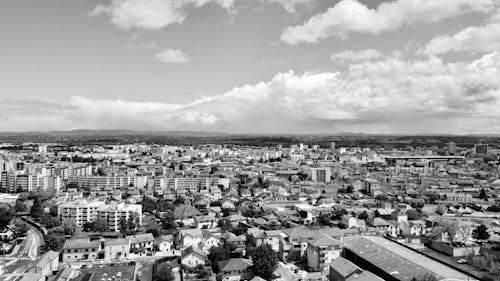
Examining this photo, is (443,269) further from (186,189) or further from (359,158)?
(359,158)

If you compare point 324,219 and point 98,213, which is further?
point 324,219

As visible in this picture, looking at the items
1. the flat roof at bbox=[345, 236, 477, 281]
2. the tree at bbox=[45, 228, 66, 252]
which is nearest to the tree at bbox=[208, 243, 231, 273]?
the flat roof at bbox=[345, 236, 477, 281]

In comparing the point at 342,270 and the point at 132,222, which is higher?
the point at 342,270

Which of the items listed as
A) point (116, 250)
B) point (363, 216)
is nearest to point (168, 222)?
point (116, 250)

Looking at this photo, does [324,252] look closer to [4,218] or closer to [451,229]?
[451,229]

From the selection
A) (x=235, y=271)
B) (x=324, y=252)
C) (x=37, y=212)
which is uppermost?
(x=324, y=252)

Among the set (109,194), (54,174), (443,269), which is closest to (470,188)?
(443,269)

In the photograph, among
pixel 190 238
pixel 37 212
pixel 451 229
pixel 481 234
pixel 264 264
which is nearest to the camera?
pixel 264 264
